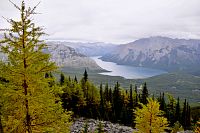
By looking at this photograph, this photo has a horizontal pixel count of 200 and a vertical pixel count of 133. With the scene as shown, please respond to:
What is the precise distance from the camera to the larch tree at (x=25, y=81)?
58.7 ft

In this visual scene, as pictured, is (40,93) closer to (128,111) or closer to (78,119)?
(78,119)

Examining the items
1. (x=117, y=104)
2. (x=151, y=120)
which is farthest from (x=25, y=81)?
(x=117, y=104)

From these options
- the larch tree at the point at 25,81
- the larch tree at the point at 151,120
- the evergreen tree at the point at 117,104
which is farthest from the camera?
the evergreen tree at the point at 117,104

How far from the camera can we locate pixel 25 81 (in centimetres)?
1816

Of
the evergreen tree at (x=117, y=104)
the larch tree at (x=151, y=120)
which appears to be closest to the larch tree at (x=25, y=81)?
the larch tree at (x=151, y=120)

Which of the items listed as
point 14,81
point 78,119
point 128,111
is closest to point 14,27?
point 14,81

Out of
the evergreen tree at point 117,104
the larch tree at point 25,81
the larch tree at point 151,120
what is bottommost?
the evergreen tree at point 117,104

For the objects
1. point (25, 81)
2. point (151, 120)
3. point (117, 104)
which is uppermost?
point (25, 81)

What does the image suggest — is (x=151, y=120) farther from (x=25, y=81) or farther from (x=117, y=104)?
(x=117, y=104)

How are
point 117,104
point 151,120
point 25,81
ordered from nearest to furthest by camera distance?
1. point 25,81
2. point 151,120
3. point 117,104

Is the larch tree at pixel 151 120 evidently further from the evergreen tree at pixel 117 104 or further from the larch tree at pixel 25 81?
the evergreen tree at pixel 117 104

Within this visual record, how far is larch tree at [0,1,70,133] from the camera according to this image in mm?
17891

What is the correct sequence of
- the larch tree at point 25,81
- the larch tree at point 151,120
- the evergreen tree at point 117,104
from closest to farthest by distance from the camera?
1. the larch tree at point 25,81
2. the larch tree at point 151,120
3. the evergreen tree at point 117,104

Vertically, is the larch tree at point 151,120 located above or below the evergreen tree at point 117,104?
above
